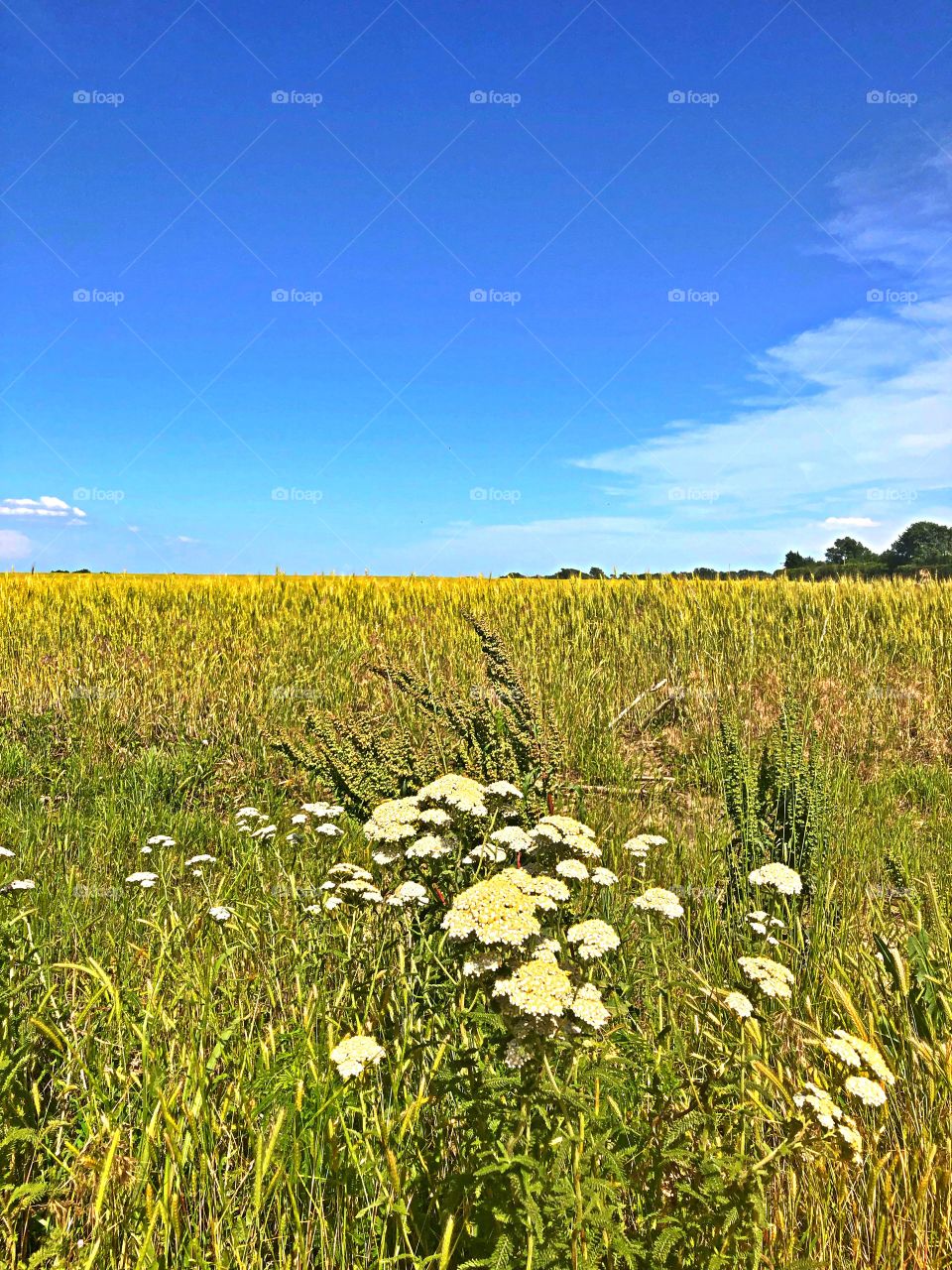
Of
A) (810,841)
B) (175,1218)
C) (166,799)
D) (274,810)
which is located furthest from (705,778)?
(175,1218)

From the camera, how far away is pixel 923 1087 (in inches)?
82.9

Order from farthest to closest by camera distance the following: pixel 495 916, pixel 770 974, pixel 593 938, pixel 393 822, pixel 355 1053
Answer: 1. pixel 393 822
2. pixel 770 974
3. pixel 593 938
4. pixel 355 1053
5. pixel 495 916

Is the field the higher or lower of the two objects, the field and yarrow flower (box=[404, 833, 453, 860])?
the lower

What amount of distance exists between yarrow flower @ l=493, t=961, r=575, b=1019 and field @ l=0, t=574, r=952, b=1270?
0.13m

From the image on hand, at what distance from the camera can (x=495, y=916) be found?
147 centimetres

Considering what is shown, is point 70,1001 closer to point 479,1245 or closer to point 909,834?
point 479,1245

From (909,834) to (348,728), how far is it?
3.39m

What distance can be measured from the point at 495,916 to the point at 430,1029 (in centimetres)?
82

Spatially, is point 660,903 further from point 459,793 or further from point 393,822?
point 393,822

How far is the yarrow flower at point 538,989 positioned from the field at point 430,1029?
13cm

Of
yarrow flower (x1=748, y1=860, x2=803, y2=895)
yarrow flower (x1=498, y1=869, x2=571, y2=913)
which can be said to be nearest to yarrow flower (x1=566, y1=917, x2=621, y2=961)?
yarrow flower (x1=498, y1=869, x2=571, y2=913)

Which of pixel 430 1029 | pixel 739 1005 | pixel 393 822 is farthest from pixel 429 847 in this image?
pixel 739 1005

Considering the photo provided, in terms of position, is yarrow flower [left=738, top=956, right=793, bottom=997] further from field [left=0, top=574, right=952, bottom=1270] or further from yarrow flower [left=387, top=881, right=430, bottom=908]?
yarrow flower [left=387, top=881, right=430, bottom=908]

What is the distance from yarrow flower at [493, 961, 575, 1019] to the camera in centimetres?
132
